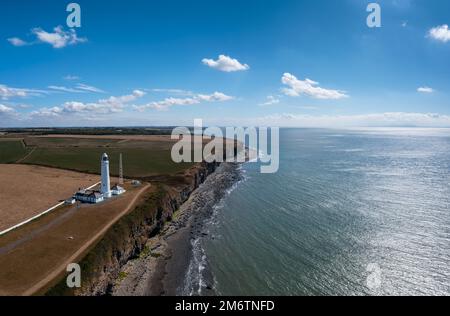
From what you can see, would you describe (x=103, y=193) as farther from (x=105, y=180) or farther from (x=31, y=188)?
(x=31, y=188)

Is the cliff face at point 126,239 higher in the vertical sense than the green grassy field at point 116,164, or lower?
lower

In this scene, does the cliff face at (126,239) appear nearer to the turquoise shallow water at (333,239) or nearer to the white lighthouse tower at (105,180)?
the white lighthouse tower at (105,180)

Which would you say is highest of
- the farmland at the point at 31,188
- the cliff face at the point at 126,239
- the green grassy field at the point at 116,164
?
the green grassy field at the point at 116,164

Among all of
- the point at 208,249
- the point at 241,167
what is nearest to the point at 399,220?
the point at 208,249

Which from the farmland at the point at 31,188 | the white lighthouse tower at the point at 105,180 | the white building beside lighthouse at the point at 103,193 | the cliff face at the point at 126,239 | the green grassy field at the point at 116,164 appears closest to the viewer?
the cliff face at the point at 126,239

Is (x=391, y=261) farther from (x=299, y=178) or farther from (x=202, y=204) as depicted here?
(x=299, y=178)

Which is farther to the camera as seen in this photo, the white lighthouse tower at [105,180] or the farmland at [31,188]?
the white lighthouse tower at [105,180]

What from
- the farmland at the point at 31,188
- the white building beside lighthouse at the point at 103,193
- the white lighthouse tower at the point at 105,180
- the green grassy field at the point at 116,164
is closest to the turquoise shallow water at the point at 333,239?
the white building beside lighthouse at the point at 103,193

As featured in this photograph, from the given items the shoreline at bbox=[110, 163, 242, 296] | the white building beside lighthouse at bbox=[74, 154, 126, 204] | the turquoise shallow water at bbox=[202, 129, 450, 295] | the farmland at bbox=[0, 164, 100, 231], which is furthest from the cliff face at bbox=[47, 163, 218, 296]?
the farmland at bbox=[0, 164, 100, 231]
